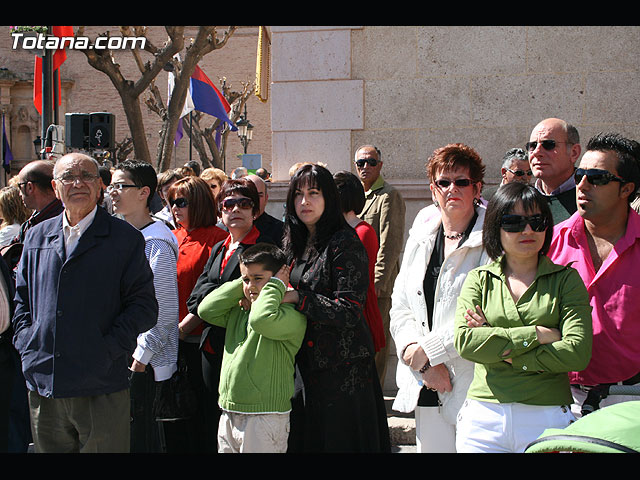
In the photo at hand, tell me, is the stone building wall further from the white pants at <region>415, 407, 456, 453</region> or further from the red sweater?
the white pants at <region>415, 407, 456, 453</region>

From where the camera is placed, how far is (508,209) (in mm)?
3385

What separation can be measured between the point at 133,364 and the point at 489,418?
242cm

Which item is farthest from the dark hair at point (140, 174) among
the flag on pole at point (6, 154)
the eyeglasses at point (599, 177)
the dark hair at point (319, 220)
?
the flag on pole at point (6, 154)

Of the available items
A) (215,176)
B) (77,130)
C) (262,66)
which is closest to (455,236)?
(215,176)

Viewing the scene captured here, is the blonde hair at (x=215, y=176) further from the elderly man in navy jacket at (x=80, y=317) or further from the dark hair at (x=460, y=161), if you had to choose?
the dark hair at (x=460, y=161)

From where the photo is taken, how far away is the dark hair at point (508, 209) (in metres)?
3.36

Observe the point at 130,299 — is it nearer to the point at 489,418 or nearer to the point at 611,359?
the point at 489,418

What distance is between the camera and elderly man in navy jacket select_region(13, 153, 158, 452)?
369 centimetres

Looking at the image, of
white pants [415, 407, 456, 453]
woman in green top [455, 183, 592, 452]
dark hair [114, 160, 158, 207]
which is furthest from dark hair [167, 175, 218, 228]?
woman in green top [455, 183, 592, 452]

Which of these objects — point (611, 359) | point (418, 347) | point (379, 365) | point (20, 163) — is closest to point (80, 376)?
point (418, 347)

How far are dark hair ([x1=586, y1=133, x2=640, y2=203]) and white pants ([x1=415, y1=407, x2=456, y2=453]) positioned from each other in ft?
4.93

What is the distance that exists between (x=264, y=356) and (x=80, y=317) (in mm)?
1011

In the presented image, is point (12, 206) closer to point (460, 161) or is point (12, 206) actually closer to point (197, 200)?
point (197, 200)

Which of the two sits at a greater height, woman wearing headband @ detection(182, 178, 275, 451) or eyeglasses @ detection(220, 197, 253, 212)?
eyeglasses @ detection(220, 197, 253, 212)
